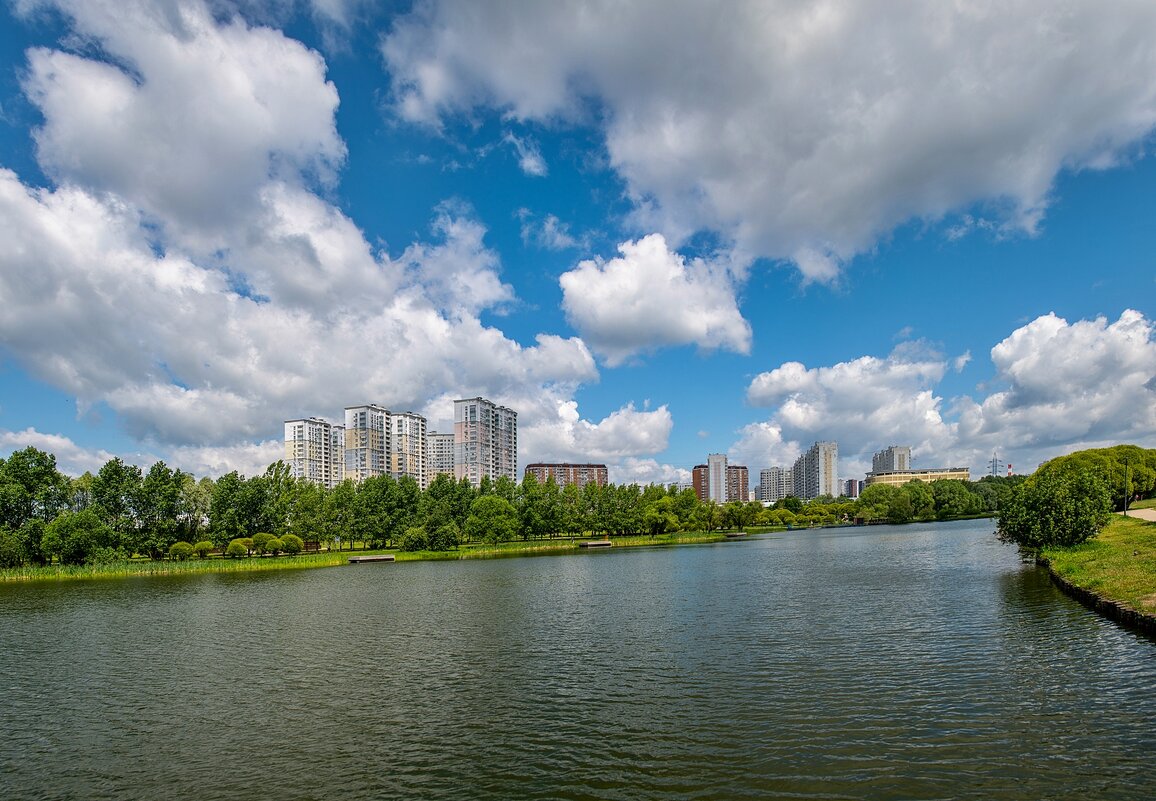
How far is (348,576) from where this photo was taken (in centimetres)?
7069

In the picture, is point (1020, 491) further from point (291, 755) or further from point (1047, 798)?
point (291, 755)

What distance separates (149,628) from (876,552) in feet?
253

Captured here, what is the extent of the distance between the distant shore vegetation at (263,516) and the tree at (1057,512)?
15.2m

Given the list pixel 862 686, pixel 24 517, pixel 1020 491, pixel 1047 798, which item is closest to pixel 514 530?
pixel 24 517

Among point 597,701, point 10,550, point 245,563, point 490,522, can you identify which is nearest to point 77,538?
point 10,550

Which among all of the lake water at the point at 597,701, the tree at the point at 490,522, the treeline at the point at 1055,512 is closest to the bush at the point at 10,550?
the lake water at the point at 597,701

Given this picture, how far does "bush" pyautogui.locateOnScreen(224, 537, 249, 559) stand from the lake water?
51097 millimetres

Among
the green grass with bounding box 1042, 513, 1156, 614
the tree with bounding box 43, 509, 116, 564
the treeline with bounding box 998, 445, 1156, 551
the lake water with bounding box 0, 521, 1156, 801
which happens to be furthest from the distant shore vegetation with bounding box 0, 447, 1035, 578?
the lake water with bounding box 0, 521, 1156, 801

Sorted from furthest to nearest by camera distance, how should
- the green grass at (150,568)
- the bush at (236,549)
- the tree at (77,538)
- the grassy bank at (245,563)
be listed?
the bush at (236,549) → the tree at (77,538) → the grassy bank at (245,563) → the green grass at (150,568)

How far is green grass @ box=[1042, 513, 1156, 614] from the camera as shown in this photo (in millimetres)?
31203

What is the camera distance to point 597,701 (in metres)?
21.4

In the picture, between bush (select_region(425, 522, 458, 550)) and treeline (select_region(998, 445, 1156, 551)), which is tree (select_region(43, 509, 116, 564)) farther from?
treeline (select_region(998, 445, 1156, 551))

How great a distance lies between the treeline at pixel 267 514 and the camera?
8431cm

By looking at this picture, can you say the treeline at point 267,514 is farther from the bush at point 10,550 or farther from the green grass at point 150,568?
the green grass at point 150,568
